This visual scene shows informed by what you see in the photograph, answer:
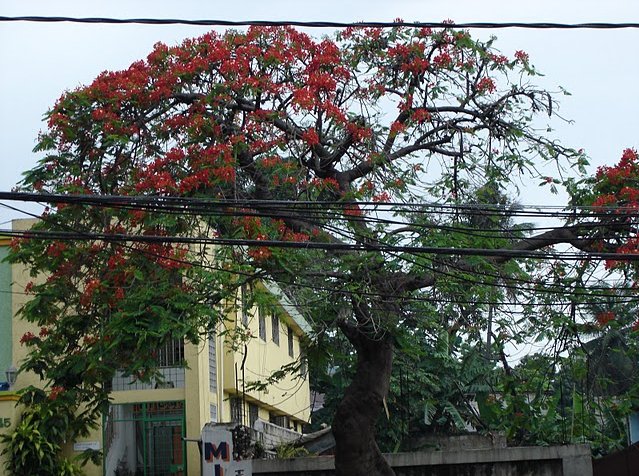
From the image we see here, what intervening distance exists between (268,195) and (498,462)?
5.51m

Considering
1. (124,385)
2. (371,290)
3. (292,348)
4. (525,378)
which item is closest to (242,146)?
(371,290)

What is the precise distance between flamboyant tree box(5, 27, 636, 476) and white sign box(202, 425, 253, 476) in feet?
5.81

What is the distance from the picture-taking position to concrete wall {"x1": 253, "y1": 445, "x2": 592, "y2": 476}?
15.8m

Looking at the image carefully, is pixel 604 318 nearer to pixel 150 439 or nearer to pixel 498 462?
pixel 498 462

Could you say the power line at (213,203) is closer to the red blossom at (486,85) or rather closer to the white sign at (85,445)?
the red blossom at (486,85)

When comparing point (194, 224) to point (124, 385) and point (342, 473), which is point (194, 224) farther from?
point (124, 385)

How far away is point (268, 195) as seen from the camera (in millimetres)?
14062

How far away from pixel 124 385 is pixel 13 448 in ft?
8.15

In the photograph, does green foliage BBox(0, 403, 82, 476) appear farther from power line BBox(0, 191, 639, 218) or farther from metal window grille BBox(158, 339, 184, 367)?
power line BBox(0, 191, 639, 218)

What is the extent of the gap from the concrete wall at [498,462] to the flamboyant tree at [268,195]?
1.86m

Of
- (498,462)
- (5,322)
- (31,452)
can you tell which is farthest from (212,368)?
(498,462)

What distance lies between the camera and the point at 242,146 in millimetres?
13516

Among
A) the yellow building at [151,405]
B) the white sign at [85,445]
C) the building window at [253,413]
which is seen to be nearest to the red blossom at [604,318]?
the yellow building at [151,405]

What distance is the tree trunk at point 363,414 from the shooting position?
1435 centimetres
